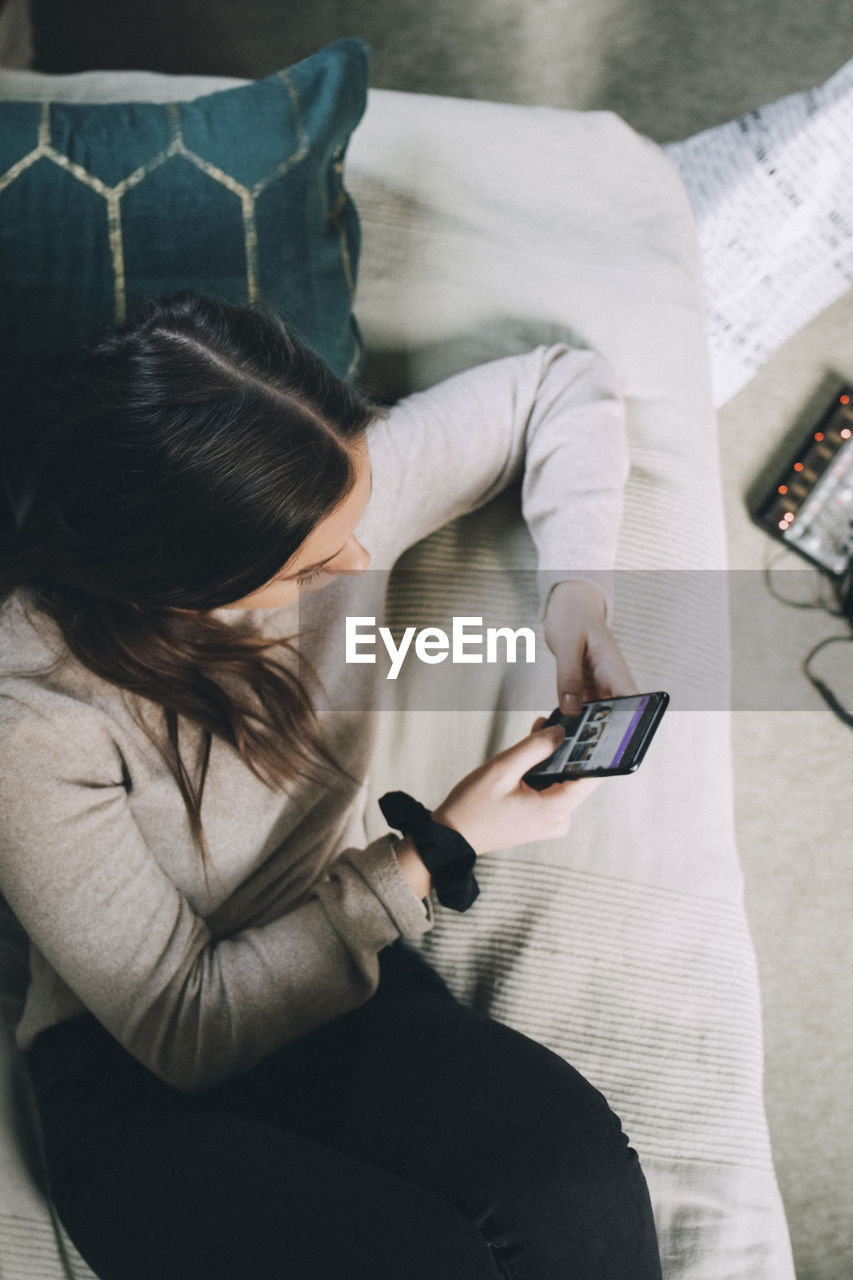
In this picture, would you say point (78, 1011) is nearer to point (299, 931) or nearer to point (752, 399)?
point (299, 931)

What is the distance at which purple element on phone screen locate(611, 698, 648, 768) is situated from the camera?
2.17 ft

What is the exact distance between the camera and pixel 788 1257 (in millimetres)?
754

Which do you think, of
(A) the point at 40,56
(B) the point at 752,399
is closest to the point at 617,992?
(B) the point at 752,399

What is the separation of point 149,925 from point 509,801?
0.98 ft

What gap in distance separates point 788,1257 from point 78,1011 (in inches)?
25.4

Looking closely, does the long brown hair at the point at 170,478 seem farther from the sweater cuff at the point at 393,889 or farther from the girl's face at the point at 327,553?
the sweater cuff at the point at 393,889

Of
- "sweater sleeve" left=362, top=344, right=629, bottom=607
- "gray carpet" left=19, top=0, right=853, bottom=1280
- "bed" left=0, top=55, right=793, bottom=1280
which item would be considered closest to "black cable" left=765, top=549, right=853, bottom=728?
"gray carpet" left=19, top=0, right=853, bottom=1280

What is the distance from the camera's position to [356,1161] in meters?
0.69

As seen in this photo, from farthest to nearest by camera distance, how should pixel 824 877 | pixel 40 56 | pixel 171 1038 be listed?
pixel 40 56 → pixel 824 877 → pixel 171 1038

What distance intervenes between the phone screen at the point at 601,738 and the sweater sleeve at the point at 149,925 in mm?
165

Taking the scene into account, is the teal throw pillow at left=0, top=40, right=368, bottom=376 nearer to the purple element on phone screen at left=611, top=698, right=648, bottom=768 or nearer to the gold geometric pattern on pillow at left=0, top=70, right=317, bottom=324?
the gold geometric pattern on pillow at left=0, top=70, right=317, bottom=324

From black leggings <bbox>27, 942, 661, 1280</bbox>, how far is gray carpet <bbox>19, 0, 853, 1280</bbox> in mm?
642

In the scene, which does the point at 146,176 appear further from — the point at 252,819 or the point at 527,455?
the point at 252,819

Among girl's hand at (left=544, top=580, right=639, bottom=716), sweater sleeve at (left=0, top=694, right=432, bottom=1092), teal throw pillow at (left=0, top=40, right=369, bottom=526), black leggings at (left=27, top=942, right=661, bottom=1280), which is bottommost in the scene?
black leggings at (left=27, top=942, right=661, bottom=1280)
